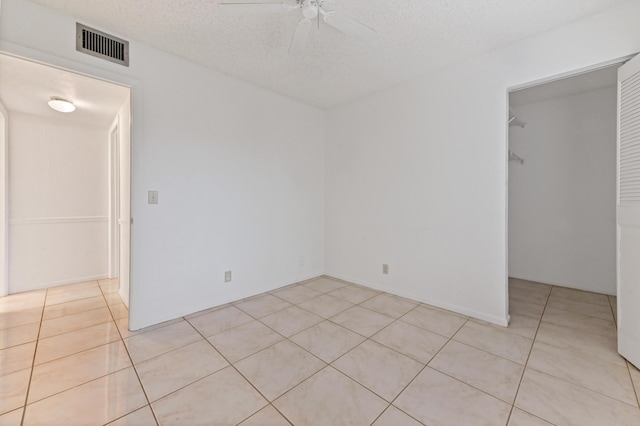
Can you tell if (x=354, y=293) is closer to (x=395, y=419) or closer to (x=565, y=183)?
(x=395, y=419)

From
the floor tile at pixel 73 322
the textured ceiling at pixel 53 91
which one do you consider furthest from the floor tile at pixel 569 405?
the textured ceiling at pixel 53 91

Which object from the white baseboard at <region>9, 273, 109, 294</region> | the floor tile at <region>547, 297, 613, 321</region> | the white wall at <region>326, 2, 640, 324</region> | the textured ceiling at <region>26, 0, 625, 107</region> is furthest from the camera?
the white baseboard at <region>9, 273, 109, 294</region>

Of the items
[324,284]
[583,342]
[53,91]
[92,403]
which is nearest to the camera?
[92,403]

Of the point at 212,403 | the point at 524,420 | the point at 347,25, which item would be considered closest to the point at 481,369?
the point at 524,420

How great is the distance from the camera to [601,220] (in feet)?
10.7

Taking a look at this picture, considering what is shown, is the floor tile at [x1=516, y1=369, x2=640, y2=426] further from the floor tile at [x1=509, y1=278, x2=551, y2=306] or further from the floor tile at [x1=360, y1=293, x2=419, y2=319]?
the floor tile at [x1=509, y1=278, x2=551, y2=306]

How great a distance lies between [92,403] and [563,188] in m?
5.35

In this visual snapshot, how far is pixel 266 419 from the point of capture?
1362mm

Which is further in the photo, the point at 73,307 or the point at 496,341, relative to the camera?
the point at 73,307

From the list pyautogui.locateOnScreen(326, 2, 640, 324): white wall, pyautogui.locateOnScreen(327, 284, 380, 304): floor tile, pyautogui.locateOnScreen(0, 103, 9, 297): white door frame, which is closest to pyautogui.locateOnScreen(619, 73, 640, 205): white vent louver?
pyautogui.locateOnScreen(326, 2, 640, 324): white wall

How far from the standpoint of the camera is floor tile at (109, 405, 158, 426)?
1.33 m

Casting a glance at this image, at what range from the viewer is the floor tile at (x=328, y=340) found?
6.47 ft

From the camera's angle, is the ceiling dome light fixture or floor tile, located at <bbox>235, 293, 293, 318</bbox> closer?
floor tile, located at <bbox>235, 293, 293, 318</bbox>

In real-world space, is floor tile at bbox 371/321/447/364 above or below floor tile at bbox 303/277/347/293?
below
